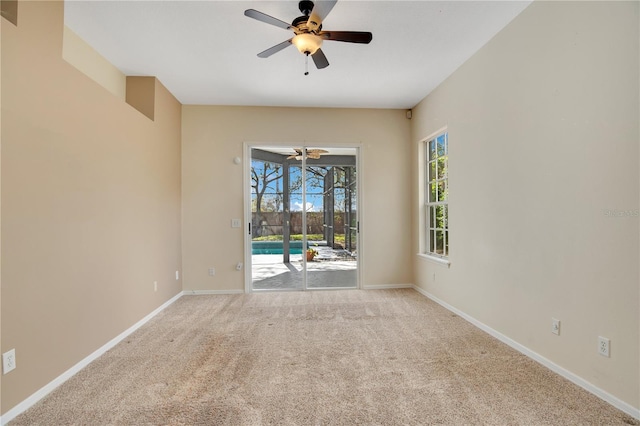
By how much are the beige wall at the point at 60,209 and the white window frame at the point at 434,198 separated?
140 inches

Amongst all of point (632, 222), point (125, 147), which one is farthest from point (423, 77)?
point (125, 147)

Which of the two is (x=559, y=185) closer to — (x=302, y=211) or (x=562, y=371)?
(x=562, y=371)

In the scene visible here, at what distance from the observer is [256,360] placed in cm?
254

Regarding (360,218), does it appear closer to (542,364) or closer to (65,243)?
(542,364)

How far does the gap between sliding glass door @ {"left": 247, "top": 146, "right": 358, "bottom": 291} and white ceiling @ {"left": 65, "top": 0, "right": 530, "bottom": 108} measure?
981mm

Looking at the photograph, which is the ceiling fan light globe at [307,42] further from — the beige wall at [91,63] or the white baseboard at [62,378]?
the white baseboard at [62,378]

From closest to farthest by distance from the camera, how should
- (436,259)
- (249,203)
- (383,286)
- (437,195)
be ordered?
(436,259) → (437,195) → (249,203) → (383,286)

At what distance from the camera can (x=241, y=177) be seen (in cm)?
476

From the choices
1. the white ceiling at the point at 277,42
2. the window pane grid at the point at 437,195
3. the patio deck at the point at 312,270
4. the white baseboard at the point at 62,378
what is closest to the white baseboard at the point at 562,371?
the window pane grid at the point at 437,195

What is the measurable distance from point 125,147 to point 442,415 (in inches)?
135

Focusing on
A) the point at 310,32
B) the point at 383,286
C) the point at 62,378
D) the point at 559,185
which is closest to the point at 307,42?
the point at 310,32

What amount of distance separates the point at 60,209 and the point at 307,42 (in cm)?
215

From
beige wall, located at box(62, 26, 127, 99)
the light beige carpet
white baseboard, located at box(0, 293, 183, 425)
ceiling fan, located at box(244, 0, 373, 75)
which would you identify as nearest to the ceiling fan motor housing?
ceiling fan, located at box(244, 0, 373, 75)

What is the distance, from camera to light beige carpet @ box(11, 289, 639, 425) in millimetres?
1828
